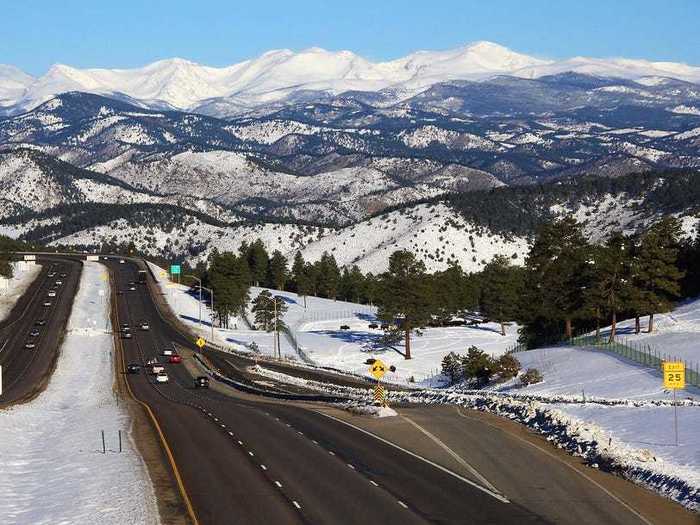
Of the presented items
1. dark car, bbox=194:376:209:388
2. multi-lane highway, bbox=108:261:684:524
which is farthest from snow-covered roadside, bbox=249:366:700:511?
dark car, bbox=194:376:209:388

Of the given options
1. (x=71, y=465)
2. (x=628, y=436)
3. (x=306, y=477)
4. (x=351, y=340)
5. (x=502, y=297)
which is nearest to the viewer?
(x=306, y=477)

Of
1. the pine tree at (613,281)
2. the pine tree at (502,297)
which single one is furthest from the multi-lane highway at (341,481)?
the pine tree at (502,297)

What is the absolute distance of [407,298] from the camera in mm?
129500

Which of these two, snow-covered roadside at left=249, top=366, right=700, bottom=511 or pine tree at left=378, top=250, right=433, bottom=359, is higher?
pine tree at left=378, top=250, right=433, bottom=359

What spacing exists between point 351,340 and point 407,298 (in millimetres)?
23394

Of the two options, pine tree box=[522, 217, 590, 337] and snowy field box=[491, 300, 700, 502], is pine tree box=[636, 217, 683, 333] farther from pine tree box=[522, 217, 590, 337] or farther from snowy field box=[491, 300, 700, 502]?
pine tree box=[522, 217, 590, 337]

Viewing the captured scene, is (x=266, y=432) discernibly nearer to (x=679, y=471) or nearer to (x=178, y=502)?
(x=178, y=502)

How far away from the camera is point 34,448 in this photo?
181ft

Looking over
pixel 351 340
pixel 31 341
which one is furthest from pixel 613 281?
pixel 31 341

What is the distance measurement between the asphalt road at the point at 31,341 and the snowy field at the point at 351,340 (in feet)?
67.0

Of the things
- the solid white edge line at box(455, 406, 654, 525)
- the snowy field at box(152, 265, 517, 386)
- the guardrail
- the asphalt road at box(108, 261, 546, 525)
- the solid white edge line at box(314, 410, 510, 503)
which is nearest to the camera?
the solid white edge line at box(455, 406, 654, 525)

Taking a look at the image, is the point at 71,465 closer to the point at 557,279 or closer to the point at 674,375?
the point at 674,375

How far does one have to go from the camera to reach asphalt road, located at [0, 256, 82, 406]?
97062 mm

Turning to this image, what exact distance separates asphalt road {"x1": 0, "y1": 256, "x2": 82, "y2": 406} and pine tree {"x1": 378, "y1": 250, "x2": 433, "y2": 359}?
1639 inches
